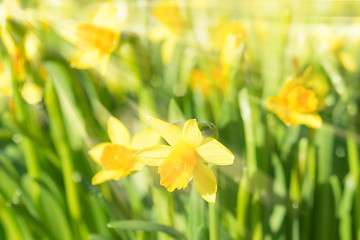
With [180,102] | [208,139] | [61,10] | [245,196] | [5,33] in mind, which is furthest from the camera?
[61,10]

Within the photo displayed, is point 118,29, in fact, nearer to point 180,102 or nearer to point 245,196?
point 180,102

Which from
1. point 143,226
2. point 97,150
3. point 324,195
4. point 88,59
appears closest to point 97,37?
point 88,59

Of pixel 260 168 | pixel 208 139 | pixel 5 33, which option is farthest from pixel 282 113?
pixel 5 33

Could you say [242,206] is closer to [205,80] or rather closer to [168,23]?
[205,80]

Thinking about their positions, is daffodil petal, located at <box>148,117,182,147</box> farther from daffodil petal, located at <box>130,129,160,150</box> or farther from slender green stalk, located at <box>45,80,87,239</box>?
slender green stalk, located at <box>45,80,87,239</box>

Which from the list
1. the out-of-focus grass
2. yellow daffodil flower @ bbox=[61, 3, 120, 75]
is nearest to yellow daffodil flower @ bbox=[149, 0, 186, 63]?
the out-of-focus grass

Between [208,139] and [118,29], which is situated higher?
[118,29]

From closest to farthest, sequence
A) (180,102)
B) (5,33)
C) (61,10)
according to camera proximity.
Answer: (5,33) < (180,102) < (61,10)
